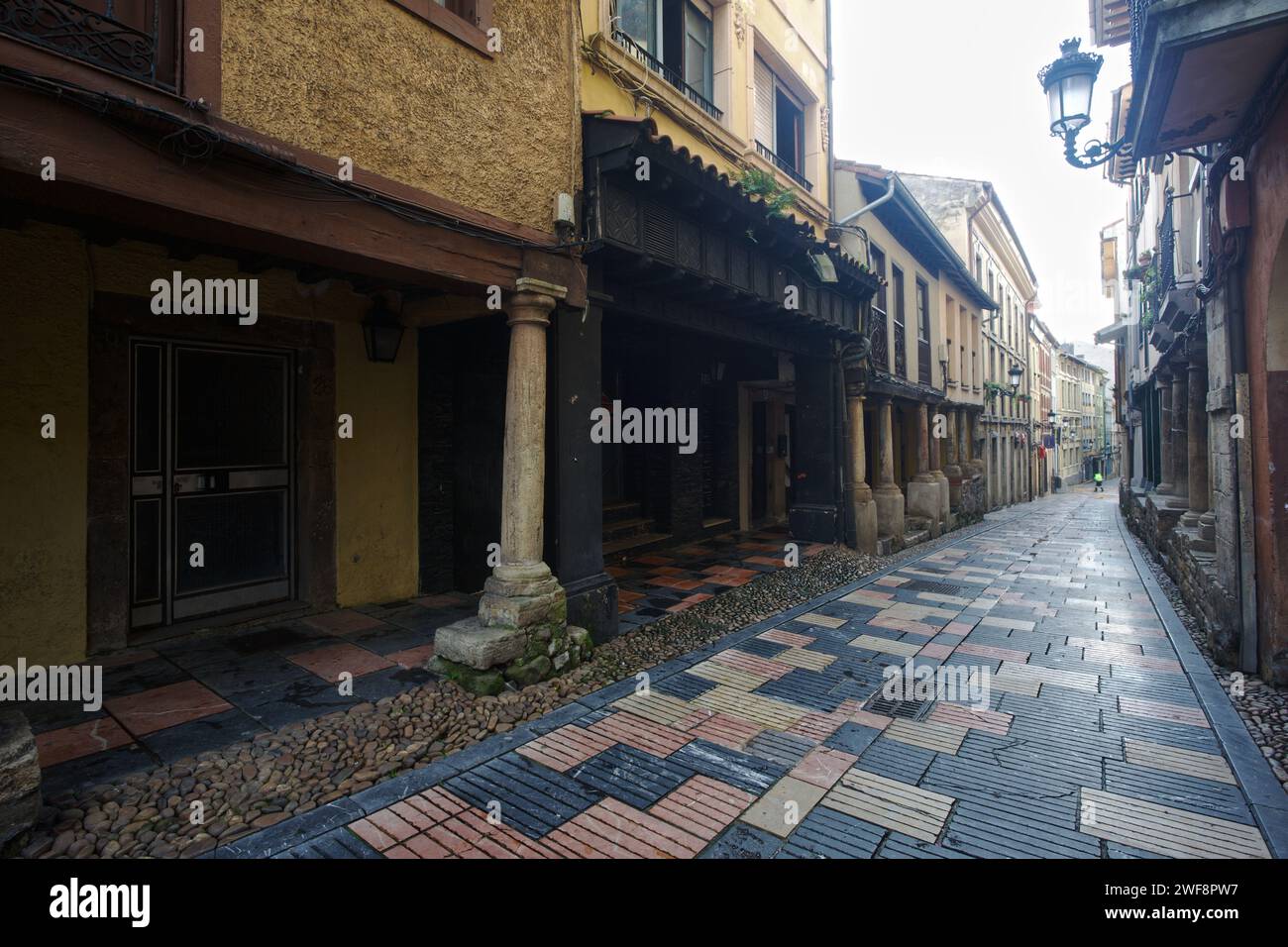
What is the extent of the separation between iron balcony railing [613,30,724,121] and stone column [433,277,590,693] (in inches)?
118

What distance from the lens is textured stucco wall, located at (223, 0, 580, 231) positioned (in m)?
3.42

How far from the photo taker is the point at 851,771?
3.44 m

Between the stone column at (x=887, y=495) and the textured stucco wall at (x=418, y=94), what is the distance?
864cm

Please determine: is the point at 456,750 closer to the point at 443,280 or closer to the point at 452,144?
the point at 443,280

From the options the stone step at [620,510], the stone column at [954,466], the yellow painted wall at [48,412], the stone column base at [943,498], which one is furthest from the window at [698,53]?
the stone column at [954,466]

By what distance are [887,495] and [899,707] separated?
26.4ft

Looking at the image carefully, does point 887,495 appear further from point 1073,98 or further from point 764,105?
point 1073,98

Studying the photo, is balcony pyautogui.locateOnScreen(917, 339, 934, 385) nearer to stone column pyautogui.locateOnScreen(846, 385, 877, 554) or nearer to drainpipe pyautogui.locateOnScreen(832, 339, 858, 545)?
stone column pyautogui.locateOnScreen(846, 385, 877, 554)

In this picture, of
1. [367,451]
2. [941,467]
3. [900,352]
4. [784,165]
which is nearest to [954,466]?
[941,467]

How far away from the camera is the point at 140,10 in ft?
10.2

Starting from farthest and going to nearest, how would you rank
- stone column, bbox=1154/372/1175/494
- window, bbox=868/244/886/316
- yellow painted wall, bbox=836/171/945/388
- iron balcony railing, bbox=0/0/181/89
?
window, bbox=868/244/886/316 → yellow painted wall, bbox=836/171/945/388 → stone column, bbox=1154/372/1175/494 → iron balcony railing, bbox=0/0/181/89

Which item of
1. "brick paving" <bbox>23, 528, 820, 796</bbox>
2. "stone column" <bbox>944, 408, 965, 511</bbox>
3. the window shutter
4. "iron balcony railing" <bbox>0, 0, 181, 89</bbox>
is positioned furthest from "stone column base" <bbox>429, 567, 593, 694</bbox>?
"stone column" <bbox>944, 408, 965, 511</bbox>

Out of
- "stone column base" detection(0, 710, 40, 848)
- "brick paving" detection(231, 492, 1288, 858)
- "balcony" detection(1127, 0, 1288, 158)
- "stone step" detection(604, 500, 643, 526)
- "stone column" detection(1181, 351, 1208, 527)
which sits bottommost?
"brick paving" detection(231, 492, 1288, 858)
